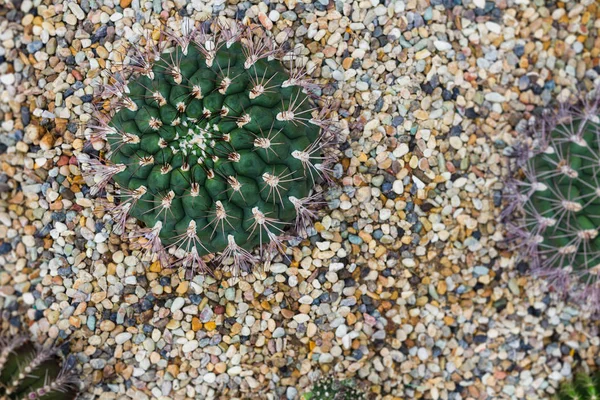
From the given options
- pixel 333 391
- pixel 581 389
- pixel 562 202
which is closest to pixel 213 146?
pixel 333 391

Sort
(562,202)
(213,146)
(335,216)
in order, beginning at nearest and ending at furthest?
(213,146) < (562,202) < (335,216)

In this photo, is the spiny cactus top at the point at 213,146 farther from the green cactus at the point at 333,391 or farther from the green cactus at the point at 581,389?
the green cactus at the point at 581,389

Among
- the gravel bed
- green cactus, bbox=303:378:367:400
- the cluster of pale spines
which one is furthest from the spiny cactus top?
the cluster of pale spines

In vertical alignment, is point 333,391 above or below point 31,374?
below

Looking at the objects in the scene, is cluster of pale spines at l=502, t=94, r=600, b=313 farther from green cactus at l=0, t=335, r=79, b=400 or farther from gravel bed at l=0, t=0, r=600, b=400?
green cactus at l=0, t=335, r=79, b=400

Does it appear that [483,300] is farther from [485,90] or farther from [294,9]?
[294,9]

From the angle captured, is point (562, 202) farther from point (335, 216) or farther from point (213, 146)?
point (213, 146)
